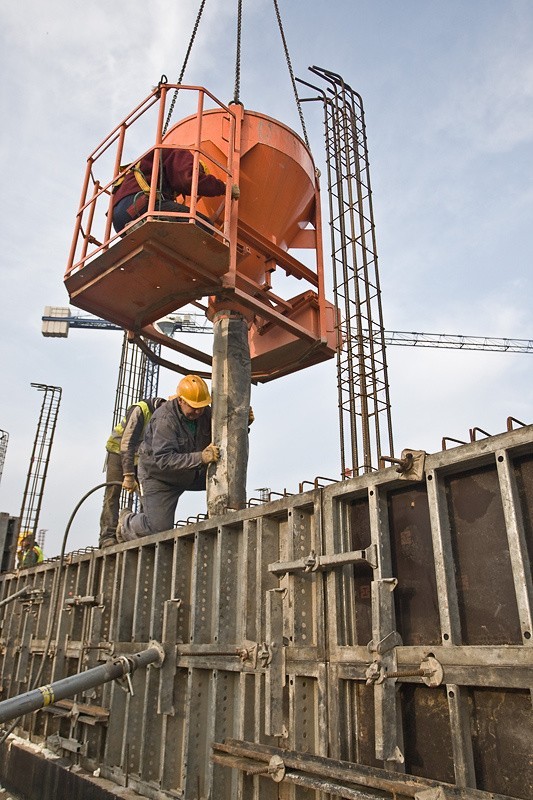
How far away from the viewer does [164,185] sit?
7172 mm

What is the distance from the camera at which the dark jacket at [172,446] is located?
7.47 m

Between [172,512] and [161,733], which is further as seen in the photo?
[172,512]

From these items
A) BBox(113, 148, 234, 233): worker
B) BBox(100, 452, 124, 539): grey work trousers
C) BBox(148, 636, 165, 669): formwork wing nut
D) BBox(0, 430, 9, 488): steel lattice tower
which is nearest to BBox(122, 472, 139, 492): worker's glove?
BBox(100, 452, 124, 539): grey work trousers

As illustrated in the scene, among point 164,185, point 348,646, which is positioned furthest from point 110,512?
point 348,646

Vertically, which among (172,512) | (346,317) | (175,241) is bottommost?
(172,512)

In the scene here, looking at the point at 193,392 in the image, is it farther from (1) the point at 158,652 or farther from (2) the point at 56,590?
(2) the point at 56,590

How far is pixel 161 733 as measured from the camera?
19.6ft

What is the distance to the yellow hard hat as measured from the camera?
304 inches

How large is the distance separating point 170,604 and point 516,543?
3740 mm

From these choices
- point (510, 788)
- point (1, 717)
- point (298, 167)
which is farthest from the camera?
point (298, 167)

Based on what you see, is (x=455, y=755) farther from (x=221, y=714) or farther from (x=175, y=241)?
(x=175, y=241)

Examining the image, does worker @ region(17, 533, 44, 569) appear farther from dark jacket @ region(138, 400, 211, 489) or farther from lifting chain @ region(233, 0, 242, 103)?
lifting chain @ region(233, 0, 242, 103)

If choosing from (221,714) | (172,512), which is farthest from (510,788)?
(172,512)

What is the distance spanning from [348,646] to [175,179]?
212 inches
